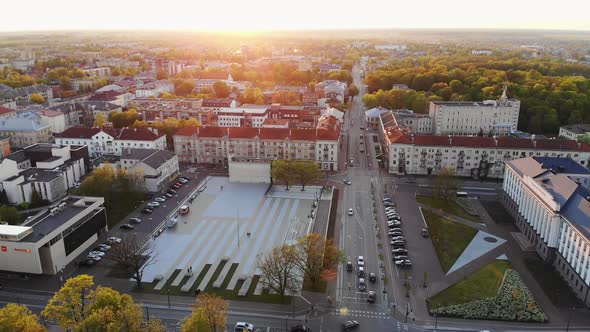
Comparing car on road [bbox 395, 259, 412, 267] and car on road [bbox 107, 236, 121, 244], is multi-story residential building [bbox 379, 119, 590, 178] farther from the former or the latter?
car on road [bbox 107, 236, 121, 244]

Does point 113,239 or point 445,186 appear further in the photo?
point 445,186

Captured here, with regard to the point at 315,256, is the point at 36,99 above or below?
above

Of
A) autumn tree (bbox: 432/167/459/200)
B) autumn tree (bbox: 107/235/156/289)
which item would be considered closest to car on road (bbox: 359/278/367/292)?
autumn tree (bbox: 107/235/156/289)

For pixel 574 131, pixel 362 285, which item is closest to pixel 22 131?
pixel 362 285

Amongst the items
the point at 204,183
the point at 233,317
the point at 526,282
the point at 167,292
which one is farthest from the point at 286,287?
the point at 204,183

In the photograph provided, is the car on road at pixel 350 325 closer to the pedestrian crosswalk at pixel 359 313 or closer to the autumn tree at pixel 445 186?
the pedestrian crosswalk at pixel 359 313

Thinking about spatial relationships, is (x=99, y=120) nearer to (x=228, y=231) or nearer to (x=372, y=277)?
(x=228, y=231)
